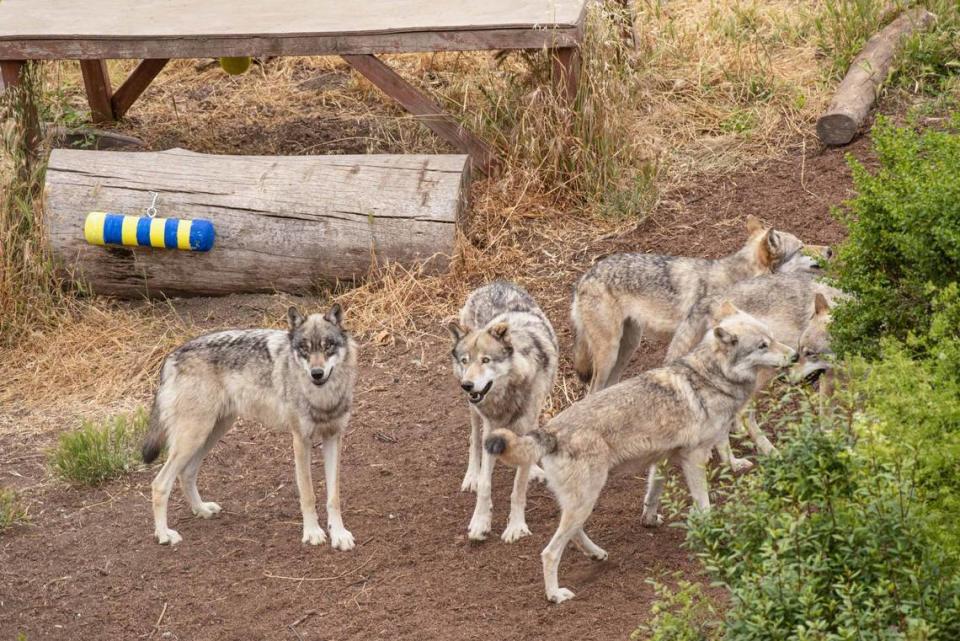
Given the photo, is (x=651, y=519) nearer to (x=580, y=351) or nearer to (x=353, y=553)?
(x=580, y=351)

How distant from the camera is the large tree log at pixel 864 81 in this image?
10.1 meters

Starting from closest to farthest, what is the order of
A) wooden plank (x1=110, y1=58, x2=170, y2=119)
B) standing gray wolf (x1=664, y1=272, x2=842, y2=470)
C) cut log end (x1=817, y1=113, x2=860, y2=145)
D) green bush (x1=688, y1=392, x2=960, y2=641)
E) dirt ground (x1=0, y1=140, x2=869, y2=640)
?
green bush (x1=688, y1=392, x2=960, y2=641)
dirt ground (x1=0, y1=140, x2=869, y2=640)
standing gray wolf (x1=664, y1=272, x2=842, y2=470)
cut log end (x1=817, y1=113, x2=860, y2=145)
wooden plank (x1=110, y1=58, x2=170, y2=119)

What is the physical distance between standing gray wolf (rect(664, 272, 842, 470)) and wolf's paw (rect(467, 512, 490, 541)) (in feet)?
4.98

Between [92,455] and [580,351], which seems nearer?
[92,455]

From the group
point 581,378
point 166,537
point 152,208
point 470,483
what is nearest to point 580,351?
point 581,378

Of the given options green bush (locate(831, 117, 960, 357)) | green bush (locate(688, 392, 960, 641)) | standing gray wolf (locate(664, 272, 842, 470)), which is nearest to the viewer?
green bush (locate(688, 392, 960, 641))

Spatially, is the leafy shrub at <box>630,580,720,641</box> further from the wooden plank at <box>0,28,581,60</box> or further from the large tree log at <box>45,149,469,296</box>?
the wooden plank at <box>0,28,581,60</box>

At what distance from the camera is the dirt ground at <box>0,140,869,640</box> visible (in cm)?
589

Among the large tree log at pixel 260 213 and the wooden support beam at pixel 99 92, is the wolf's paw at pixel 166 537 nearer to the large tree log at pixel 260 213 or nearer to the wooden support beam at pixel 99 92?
the large tree log at pixel 260 213

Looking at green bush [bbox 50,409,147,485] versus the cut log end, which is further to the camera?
the cut log end

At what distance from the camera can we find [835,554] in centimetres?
394

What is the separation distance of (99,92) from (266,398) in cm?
664

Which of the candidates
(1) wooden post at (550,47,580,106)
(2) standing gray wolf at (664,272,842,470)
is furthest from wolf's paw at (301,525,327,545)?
(1) wooden post at (550,47,580,106)

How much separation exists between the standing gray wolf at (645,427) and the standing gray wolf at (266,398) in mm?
1384
